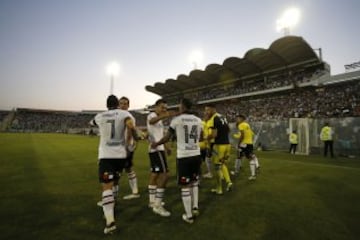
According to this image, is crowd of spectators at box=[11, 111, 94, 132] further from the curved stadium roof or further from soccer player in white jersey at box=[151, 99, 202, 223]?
soccer player in white jersey at box=[151, 99, 202, 223]

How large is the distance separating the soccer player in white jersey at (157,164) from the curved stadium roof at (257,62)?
3033 centimetres

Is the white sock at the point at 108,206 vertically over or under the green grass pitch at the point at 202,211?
over

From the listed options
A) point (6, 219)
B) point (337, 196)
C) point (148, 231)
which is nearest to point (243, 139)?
point (337, 196)

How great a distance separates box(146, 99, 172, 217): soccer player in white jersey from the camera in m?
4.46

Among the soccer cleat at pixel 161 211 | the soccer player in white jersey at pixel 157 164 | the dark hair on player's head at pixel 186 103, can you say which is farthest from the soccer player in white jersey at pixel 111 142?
the dark hair on player's head at pixel 186 103

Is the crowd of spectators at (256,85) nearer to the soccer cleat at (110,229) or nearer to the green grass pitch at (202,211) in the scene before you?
the green grass pitch at (202,211)

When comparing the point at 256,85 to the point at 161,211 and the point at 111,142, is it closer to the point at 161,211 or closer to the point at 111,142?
the point at 161,211

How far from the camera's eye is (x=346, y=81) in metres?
27.9

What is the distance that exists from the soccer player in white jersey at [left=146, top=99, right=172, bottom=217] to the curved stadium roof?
99.5 feet

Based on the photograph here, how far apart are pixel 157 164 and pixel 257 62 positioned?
120 feet

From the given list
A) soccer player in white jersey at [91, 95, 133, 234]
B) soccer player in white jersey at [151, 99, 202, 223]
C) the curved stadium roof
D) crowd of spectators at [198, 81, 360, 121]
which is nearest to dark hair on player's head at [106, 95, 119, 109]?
soccer player in white jersey at [91, 95, 133, 234]

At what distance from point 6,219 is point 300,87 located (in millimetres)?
34941

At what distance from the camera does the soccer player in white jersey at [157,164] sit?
4.46 meters

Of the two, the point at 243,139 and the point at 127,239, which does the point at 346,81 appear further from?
the point at 127,239
